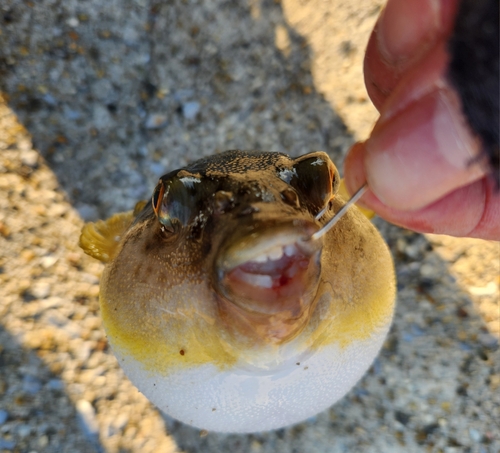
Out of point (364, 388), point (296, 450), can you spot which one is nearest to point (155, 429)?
point (296, 450)

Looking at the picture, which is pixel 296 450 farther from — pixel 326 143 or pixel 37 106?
pixel 37 106

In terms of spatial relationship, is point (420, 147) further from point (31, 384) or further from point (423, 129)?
point (31, 384)

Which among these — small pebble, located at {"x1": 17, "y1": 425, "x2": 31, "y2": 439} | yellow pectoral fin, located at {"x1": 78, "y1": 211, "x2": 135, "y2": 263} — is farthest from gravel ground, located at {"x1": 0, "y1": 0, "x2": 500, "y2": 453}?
yellow pectoral fin, located at {"x1": 78, "y1": 211, "x2": 135, "y2": 263}

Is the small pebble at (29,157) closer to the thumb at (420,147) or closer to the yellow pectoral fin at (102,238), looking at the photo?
the yellow pectoral fin at (102,238)

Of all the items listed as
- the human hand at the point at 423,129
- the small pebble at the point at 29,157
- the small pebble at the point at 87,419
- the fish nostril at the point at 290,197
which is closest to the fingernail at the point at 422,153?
the human hand at the point at 423,129

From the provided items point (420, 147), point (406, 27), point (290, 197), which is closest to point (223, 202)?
point (290, 197)

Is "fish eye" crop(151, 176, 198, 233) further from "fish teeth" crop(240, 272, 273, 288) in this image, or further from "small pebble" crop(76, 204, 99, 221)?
"small pebble" crop(76, 204, 99, 221)

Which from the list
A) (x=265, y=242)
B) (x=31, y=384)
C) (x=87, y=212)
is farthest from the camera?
(x=87, y=212)
